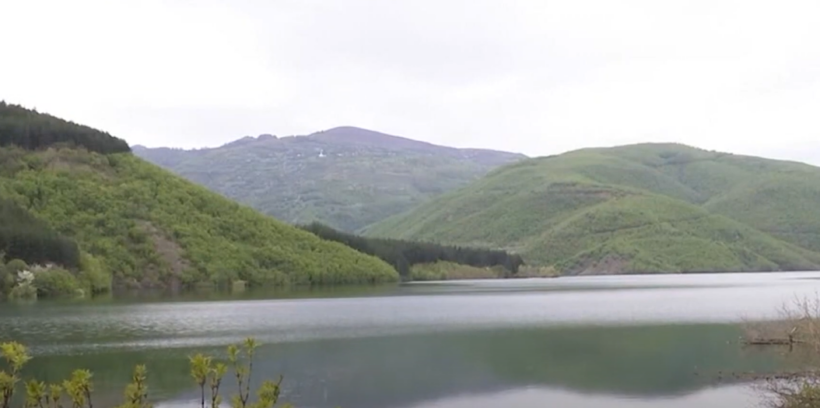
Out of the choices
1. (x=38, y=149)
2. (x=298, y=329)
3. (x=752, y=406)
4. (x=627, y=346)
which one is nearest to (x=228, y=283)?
(x=38, y=149)

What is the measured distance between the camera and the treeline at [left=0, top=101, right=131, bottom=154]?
12568cm

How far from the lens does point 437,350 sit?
1619 inches

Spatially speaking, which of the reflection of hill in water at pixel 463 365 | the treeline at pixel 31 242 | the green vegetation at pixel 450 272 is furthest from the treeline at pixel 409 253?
the reflection of hill in water at pixel 463 365

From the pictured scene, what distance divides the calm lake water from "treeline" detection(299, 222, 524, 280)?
80.5 meters

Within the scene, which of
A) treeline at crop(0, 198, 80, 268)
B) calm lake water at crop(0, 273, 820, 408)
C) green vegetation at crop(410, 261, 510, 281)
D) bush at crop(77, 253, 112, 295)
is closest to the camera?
calm lake water at crop(0, 273, 820, 408)

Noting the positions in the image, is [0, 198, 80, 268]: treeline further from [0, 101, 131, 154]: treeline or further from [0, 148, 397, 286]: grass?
[0, 101, 131, 154]: treeline

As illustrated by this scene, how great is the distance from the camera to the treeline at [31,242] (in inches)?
3692

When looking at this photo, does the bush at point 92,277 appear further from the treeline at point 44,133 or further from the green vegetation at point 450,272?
the green vegetation at point 450,272

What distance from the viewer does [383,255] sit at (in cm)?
15525

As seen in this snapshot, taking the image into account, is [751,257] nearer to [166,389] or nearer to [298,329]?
[298,329]

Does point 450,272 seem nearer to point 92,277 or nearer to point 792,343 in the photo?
point 92,277

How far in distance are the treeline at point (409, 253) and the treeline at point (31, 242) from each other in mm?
52496

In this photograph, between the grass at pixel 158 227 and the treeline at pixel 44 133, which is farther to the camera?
the treeline at pixel 44 133

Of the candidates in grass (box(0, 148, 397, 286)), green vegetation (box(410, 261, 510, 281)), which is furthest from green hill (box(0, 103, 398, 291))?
green vegetation (box(410, 261, 510, 281))
